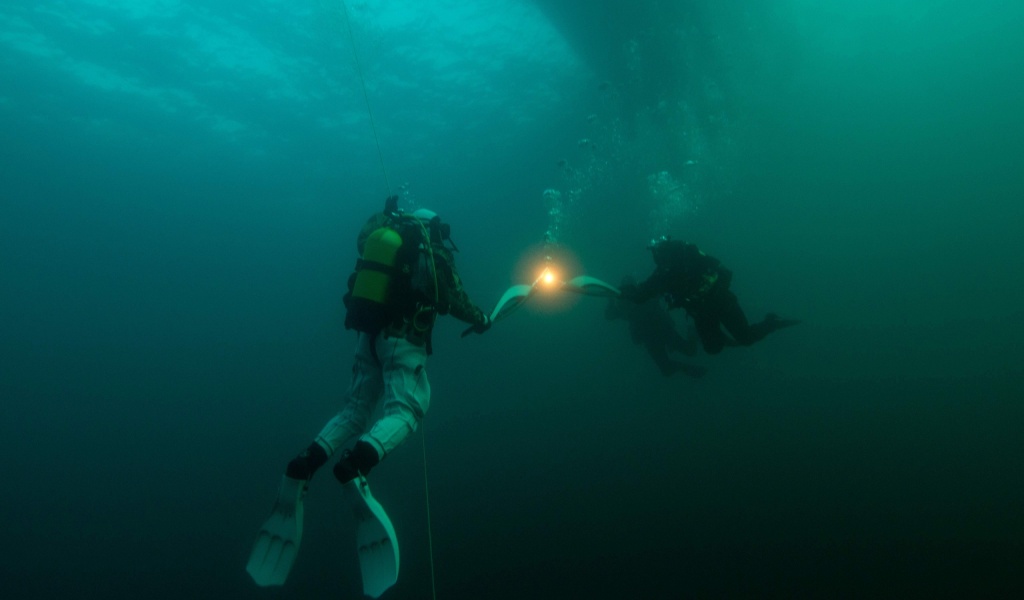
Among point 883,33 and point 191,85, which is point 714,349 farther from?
point 883,33

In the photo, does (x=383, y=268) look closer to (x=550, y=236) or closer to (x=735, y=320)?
(x=735, y=320)

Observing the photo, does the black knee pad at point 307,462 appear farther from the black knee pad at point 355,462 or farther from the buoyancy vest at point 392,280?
the buoyancy vest at point 392,280

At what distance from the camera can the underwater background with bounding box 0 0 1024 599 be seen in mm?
13641

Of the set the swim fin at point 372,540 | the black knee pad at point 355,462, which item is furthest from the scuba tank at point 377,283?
the swim fin at point 372,540

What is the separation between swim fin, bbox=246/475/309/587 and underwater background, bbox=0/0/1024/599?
7.44 m

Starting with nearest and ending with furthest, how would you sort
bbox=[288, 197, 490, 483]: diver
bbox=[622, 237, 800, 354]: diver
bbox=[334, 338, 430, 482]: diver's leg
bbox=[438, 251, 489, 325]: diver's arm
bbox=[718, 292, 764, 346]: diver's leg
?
bbox=[334, 338, 430, 482]: diver's leg → bbox=[288, 197, 490, 483]: diver → bbox=[438, 251, 489, 325]: diver's arm → bbox=[622, 237, 800, 354]: diver → bbox=[718, 292, 764, 346]: diver's leg

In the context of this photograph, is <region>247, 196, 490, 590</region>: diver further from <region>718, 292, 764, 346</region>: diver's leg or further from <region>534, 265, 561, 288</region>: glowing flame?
<region>718, 292, 764, 346</region>: diver's leg

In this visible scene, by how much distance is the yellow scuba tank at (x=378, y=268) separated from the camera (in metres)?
4.38

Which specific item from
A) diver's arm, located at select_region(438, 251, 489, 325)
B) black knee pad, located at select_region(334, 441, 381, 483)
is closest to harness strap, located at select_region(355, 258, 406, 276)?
diver's arm, located at select_region(438, 251, 489, 325)

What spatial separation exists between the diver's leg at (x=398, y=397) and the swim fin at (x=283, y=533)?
0.56 m

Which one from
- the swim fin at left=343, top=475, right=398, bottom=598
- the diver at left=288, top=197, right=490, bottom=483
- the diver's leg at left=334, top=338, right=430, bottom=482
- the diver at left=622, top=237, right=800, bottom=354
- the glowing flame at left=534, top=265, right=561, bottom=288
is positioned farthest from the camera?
the diver at left=622, top=237, right=800, bottom=354

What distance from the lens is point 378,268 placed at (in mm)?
4434

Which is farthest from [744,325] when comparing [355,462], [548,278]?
[355,462]

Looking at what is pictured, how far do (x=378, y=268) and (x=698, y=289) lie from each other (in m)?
5.05
